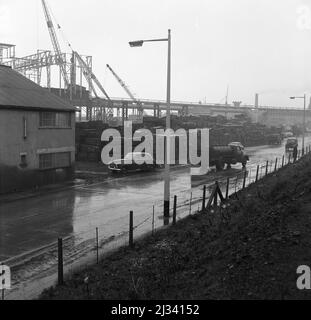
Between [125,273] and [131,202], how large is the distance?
41.2 ft

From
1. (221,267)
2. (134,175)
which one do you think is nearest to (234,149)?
(134,175)

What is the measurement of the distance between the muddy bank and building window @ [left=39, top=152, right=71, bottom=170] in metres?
17.7

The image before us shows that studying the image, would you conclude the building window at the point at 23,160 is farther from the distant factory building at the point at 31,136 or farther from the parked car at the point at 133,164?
the parked car at the point at 133,164

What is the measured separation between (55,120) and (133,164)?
28.7ft

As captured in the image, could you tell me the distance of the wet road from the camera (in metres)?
15.6

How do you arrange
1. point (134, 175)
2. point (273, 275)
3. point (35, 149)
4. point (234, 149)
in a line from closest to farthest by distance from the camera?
point (273, 275) → point (35, 149) → point (134, 175) → point (234, 149)

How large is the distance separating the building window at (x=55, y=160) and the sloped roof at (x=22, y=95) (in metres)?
3.11

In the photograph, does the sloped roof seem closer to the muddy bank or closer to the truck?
the truck

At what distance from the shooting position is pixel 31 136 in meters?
28.1

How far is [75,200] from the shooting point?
23531mm

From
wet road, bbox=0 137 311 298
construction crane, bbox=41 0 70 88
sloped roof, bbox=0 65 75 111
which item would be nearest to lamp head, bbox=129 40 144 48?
wet road, bbox=0 137 311 298

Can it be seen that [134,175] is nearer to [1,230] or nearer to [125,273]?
[1,230]

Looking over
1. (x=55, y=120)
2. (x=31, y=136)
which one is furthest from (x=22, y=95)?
(x=31, y=136)

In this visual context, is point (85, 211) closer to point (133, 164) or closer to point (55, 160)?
point (55, 160)
